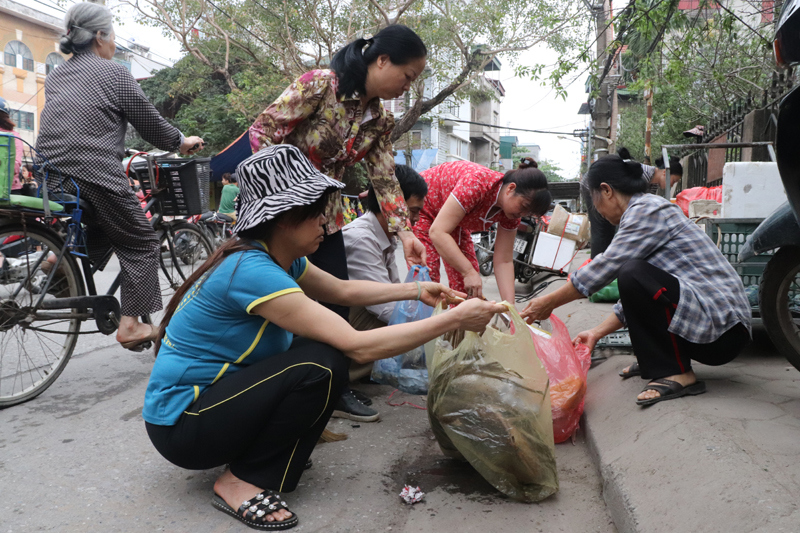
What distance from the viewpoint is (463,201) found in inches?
129

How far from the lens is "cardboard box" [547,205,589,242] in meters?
7.61

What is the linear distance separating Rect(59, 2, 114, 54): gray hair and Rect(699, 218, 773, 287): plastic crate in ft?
11.2

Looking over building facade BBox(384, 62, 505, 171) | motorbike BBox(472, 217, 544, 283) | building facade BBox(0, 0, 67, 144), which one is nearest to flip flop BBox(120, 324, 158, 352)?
motorbike BBox(472, 217, 544, 283)

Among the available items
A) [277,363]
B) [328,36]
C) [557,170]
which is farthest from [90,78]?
[557,170]

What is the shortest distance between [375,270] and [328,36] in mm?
11783

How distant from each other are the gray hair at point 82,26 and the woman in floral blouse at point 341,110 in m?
1.11

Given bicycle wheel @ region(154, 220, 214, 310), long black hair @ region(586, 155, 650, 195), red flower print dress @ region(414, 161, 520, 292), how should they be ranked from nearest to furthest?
long black hair @ region(586, 155, 650, 195)
red flower print dress @ region(414, 161, 520, 292)
bicycle wheel @ region(154, 220, 214, 310)

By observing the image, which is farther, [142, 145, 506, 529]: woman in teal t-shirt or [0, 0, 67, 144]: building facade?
[0, 0, 67, 144]: building facade

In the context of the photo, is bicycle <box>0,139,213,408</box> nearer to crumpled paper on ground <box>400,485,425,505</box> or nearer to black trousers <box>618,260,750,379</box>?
crumpled paper on ground <box>400,485,425,505</box>

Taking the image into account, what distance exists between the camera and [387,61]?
2.71 meters

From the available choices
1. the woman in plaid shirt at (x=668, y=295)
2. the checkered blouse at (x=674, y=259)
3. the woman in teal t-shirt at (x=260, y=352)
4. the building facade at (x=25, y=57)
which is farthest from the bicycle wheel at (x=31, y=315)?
the building facade at (x=25, y=57)

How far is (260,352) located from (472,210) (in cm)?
175

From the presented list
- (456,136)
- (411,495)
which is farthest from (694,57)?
(456,136)

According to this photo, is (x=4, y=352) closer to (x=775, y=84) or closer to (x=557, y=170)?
(x=775, y=84)
